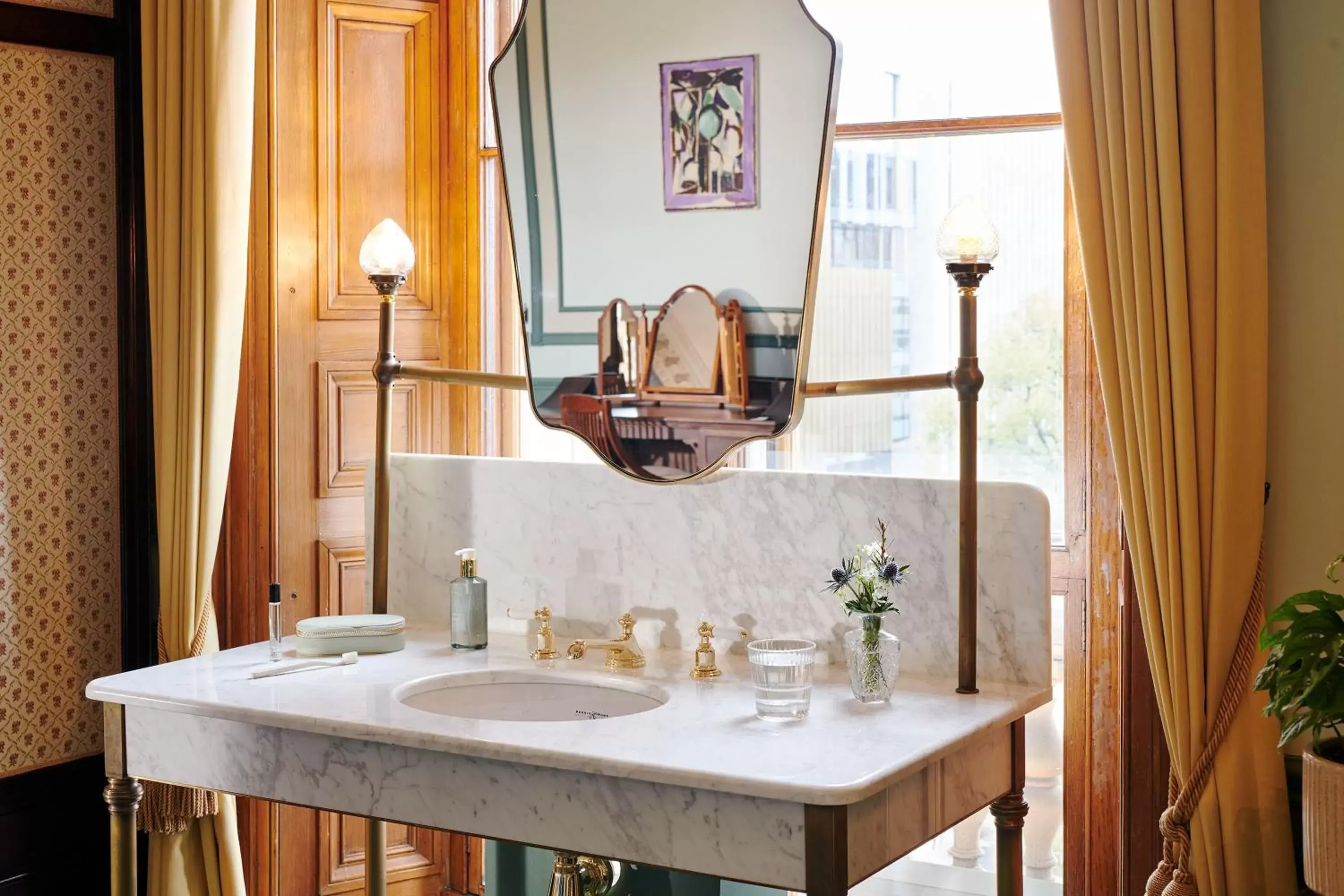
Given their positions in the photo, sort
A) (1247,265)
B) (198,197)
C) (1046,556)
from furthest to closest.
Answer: (198,197) < (1046,556) < (1247,265)

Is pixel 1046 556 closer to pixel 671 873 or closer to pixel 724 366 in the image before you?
pixel 724 366

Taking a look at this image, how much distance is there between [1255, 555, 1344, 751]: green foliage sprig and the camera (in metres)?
1.67

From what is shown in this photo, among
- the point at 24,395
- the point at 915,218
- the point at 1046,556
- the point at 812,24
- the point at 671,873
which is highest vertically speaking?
the point at 812,24

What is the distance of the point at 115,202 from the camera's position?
2.95 metres

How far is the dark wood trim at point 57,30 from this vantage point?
9.11ft

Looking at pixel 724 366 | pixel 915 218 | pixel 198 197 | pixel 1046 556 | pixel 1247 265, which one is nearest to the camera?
pixel 1247 265

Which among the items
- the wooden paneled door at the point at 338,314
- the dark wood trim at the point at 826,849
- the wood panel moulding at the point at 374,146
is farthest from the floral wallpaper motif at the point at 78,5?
the dark wood trim at the point at 826,849

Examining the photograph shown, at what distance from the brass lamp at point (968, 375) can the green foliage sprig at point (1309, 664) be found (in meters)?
0.47

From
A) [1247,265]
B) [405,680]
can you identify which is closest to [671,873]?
[405,680]

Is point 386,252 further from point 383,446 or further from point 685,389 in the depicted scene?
point 685,389

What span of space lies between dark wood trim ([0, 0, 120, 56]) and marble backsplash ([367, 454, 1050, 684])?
107 centimetres

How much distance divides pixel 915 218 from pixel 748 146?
42cm

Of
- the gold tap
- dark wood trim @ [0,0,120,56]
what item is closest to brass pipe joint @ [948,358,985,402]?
the gold tap

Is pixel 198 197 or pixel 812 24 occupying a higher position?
pixel 812 24
